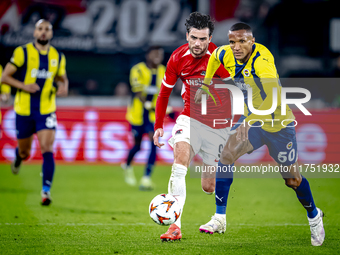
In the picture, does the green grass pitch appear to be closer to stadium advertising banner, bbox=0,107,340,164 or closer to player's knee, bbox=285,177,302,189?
player's knee, bbox=285,177,302,189

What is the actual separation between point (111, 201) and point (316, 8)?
1419 cm

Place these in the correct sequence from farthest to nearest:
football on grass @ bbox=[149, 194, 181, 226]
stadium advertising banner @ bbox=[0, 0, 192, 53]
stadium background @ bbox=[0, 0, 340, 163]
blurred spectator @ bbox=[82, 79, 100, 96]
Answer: blurred spectator @ bbox=[82, 79, 100, 96] < stadium advertising banner @ bbox=[0, 0, 192, 53] < stadium background @ bbox=[0, 0, 340, 163] < football on grass @ bbox=[149, 194, 181, 226]

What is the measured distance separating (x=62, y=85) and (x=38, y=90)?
38 centimetres

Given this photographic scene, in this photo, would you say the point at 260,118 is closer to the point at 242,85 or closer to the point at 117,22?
the point at 242,85

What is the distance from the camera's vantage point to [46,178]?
6566 mm

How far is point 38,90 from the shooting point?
22.2 feet

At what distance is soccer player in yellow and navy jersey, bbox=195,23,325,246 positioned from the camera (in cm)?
439

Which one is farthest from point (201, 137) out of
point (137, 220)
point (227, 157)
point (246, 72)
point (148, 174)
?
point (148, 174)

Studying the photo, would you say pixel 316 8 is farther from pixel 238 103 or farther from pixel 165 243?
pixel 165 243

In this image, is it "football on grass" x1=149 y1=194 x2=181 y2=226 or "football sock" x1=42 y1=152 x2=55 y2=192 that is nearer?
Answer: "football on grass" x1=149 y1=194 x2=181 y2=226

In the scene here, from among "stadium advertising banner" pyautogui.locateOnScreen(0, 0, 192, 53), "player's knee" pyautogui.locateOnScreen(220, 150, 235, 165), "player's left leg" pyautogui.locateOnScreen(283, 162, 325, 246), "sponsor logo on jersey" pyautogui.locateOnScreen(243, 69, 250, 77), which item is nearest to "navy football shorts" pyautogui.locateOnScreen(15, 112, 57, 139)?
"player's knee" pyautogui.locateOnScreen(220, 150, 235, 165)

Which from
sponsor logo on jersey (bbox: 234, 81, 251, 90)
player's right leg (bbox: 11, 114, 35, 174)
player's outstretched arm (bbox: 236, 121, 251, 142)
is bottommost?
player's right leg (bbox: 11, 114, 35, 174)

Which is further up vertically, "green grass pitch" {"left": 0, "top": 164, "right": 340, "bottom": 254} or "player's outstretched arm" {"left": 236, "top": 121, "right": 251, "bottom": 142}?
"player's outstretched arm" {"left": 236, "top": 121, "right": 251, "bottom": 142}

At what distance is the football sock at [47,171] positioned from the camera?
21.5ft
